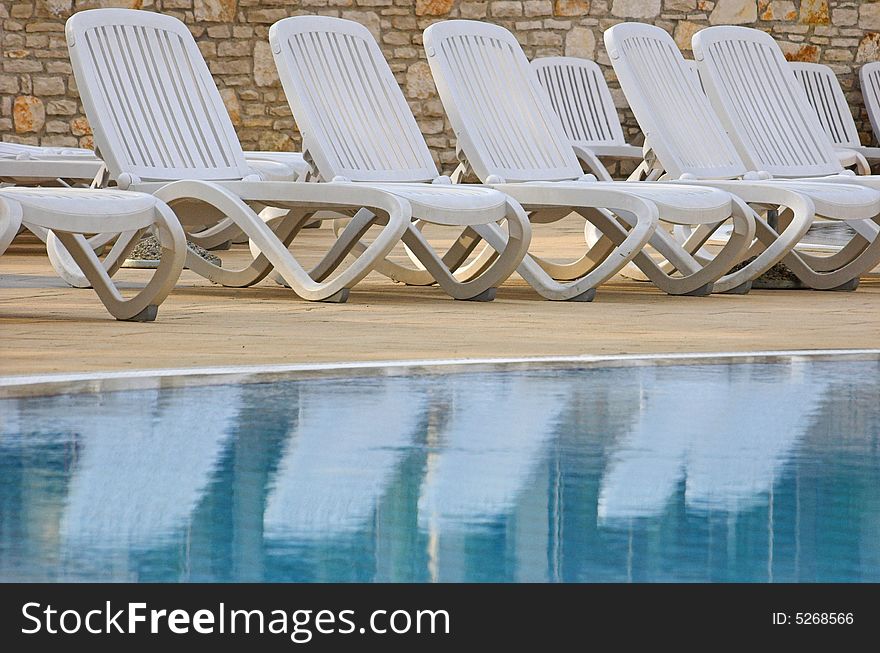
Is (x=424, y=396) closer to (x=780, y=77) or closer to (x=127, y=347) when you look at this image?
(x=127, y=347)

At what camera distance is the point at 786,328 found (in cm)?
522

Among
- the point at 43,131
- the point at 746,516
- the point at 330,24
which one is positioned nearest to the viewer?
the point at 746,516

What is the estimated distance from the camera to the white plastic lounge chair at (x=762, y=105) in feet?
25.3

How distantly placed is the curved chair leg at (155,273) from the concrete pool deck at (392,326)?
0.07 m

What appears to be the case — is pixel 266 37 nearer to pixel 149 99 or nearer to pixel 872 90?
pixel 872 90

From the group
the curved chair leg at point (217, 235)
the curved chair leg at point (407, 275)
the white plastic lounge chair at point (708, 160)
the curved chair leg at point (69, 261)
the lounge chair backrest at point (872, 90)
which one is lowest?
the lounge chair backrest at point (872, 90)

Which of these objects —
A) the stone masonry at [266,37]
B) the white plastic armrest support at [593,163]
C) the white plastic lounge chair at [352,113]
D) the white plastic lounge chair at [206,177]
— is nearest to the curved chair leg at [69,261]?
the white plastic lounge chair at [206,177]

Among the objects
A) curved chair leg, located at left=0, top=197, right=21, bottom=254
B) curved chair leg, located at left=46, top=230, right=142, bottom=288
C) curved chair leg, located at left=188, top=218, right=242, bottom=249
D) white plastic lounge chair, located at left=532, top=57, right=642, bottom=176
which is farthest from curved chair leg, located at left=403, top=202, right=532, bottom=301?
white plastic lounge chair, located at left=532, top=57, right=642, bottom=176

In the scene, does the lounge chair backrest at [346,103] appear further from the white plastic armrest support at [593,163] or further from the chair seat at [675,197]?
the white plastic armrest support at [593,163]

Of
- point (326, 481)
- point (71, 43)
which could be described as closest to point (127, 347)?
point (326, 481)

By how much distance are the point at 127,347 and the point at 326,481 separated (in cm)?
184

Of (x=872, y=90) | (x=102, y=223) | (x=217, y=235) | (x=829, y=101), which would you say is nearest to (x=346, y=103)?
(x=217, y=235)

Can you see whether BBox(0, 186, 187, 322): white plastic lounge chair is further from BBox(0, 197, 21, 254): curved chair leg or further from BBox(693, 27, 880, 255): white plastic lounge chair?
BBox(693, 27, 880, 255): white plastic lounge chair

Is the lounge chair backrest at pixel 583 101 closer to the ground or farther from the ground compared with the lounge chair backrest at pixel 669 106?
closer to the ground
